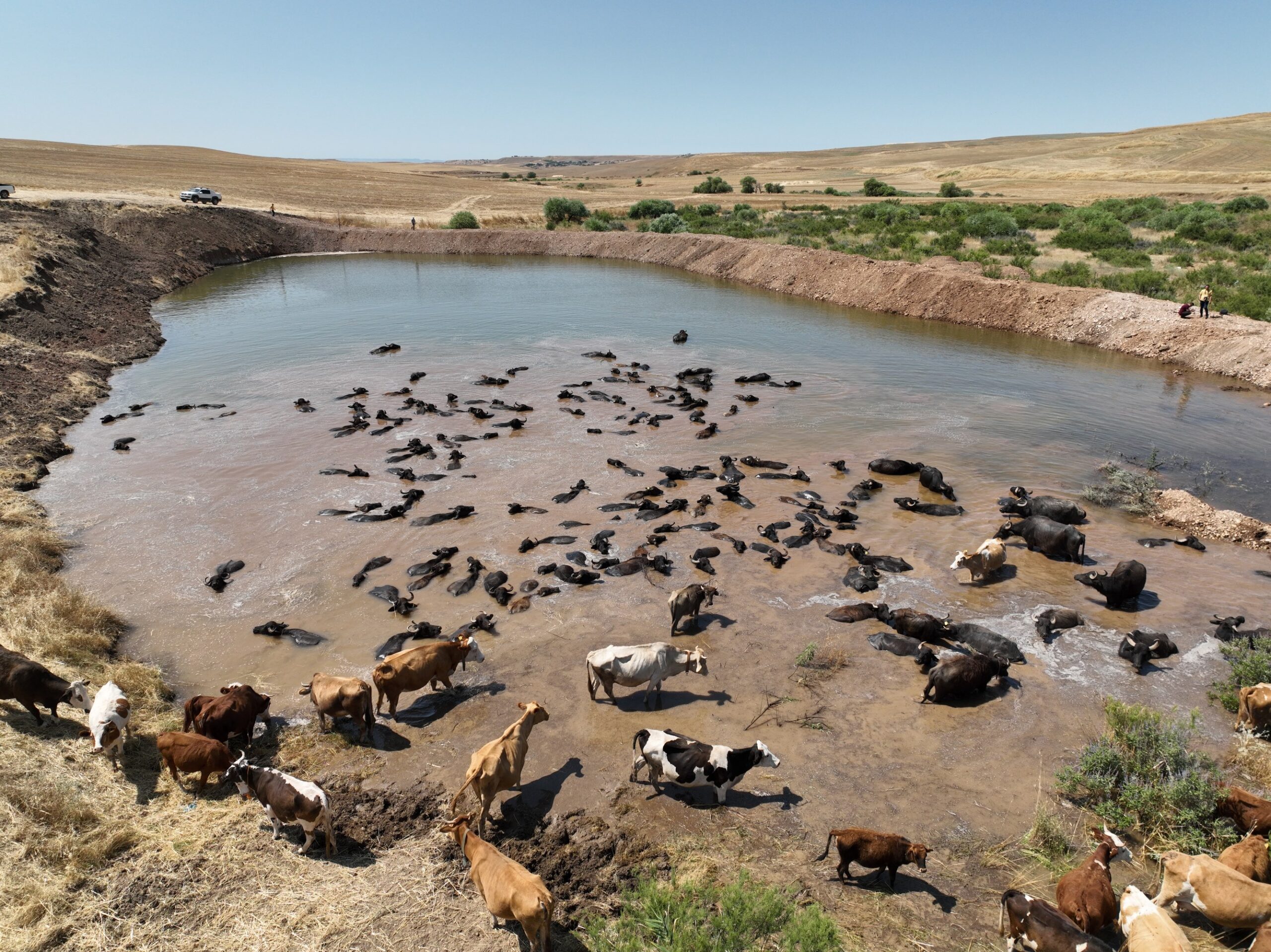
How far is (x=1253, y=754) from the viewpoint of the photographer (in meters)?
8.30

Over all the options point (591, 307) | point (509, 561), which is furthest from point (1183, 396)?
point (591, 307)

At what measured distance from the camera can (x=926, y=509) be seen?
50.4 ft

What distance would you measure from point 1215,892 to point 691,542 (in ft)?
30.0

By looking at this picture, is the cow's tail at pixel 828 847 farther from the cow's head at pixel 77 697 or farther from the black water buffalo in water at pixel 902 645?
the cow's head at pixel 77 697

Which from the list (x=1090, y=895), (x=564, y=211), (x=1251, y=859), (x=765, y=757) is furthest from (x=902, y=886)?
(x=564, y=211)

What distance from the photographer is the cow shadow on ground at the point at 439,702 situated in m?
9.19

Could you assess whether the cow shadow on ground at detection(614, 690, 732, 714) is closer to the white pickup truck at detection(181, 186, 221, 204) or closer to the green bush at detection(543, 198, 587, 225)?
the green bush at detection(543, 198, 587, 225)

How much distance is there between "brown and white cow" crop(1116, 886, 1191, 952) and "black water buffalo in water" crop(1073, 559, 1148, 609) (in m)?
6.87

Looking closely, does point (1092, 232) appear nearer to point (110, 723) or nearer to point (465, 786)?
point (465, 786)

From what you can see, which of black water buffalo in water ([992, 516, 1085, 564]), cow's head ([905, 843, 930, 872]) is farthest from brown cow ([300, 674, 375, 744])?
black water buffalo in water ([992, 516, 1085, 564])

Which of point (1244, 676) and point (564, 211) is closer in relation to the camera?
point (1244, 676)

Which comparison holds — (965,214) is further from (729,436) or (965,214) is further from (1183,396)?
(729,436)

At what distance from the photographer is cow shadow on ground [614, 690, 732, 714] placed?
945 cm

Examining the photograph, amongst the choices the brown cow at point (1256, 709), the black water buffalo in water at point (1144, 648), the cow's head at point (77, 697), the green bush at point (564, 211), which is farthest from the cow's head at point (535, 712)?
the green bush at point (564, 211)
